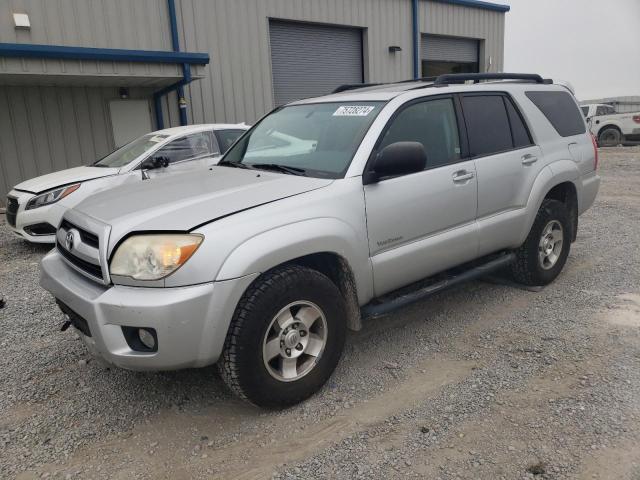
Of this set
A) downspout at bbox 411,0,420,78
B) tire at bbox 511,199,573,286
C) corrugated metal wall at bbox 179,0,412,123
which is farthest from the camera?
downspout at bbox 411,0,420,78

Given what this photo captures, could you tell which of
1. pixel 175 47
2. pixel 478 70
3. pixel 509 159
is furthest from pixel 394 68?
pixel 509 159

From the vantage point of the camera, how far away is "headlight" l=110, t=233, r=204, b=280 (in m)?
2.57

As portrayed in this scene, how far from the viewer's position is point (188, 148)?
7.65 metres

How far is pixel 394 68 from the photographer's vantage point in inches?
655

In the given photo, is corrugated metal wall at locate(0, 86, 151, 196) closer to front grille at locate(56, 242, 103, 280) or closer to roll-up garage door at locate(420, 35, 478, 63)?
front grille at locate(56, 242, 103, 280)

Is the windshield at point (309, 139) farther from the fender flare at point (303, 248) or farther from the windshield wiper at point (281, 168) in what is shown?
the fender flare at point (303, 248)

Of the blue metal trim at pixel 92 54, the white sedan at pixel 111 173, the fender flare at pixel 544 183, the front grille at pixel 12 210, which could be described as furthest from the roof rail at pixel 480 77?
the blue metal trim at pixel 92 54

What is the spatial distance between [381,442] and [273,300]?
36.2 inches

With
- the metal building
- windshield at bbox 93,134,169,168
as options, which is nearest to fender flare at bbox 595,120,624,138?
the metal building

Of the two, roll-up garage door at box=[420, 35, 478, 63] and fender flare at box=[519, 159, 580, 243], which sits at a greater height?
roll-up garage door at box=[420, 35, 478, 63]

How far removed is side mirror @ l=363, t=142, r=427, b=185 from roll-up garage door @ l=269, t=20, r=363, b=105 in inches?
447

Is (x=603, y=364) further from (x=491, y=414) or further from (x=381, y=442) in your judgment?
(x=381, y=442)

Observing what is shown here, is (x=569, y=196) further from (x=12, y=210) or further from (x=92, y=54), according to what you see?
(x=92, y=54)

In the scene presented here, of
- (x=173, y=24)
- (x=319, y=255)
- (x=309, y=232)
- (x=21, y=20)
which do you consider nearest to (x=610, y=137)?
(x=173, y=24)
